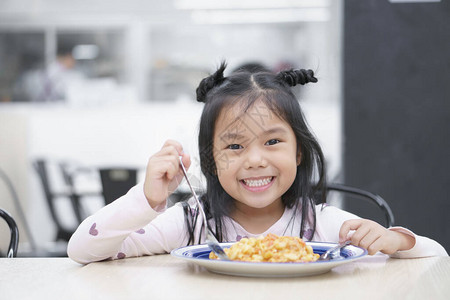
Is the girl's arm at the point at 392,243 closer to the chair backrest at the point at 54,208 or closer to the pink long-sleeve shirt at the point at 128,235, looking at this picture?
the pink long-sleeve shirt at the point at 128,235

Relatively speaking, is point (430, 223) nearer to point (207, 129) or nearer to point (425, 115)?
point (425, 115)

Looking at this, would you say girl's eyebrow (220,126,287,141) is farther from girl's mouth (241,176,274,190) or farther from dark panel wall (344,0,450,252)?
dark panel wall (344,0,450,252)

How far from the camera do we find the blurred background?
2275mm

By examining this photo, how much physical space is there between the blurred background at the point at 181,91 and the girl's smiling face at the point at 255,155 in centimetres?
7

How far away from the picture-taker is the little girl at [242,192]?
40.0 inches

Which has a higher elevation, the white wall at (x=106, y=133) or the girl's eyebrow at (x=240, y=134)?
the girl's eyebrow at (x=240, y=134)

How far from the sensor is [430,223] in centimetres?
230

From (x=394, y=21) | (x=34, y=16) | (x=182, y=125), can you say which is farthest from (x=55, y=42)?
(x=394, y=21)

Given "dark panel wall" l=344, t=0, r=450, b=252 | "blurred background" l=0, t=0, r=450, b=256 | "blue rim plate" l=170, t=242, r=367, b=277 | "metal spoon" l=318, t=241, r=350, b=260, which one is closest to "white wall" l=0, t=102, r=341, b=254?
"blurred background" l=0, t=0, r=450, b=256

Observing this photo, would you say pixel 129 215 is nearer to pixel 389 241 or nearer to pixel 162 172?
pixel 162 172

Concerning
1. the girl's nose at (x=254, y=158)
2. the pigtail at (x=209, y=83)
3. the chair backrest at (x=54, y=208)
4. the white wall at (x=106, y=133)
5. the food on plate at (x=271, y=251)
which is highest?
the pigtail at (x=209, y=83)

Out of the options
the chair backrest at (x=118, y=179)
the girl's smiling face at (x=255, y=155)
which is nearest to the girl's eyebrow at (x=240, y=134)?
the girl's smiling face at (x=255, y=155)

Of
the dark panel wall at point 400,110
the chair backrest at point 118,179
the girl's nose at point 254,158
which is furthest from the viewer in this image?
the chair backrest at point 118,179

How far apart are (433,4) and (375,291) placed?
1704mm
